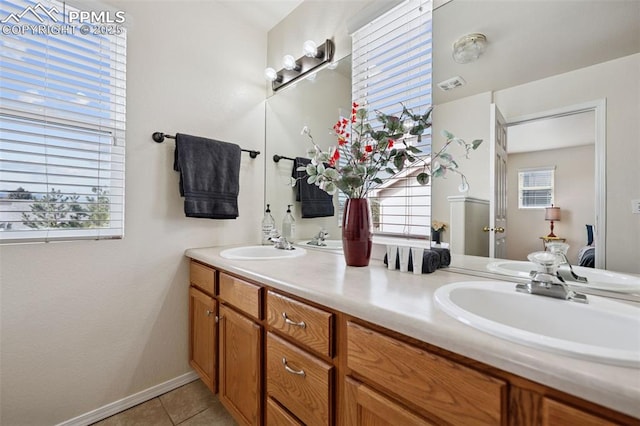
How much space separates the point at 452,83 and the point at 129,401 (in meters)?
2.31

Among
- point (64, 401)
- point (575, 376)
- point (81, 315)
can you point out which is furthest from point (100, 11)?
point (575, 376)

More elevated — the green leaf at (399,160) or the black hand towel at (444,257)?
the green leaf at (399,160)

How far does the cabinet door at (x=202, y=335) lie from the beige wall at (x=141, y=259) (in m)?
0.09

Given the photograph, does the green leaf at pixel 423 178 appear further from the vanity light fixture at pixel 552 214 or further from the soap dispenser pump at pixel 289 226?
the soap dispenser pump at pixel 289 226

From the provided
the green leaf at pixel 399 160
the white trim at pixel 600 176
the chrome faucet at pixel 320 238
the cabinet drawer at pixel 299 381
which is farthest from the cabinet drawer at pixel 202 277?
the white trim at pixel 600 176

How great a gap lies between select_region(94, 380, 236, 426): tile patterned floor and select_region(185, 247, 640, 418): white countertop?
0.82 m

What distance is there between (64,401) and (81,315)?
0.41m

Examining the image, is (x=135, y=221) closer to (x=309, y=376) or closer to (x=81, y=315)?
(x=81, y=315)

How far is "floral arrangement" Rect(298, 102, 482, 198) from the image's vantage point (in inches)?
46.7

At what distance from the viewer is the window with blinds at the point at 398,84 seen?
1295 millimetres

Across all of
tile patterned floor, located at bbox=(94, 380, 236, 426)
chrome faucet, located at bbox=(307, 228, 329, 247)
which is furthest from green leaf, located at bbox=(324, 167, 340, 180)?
tile patterned floor, located at bbox=(94, 380, 236, 426)

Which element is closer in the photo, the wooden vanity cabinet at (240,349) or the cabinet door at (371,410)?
the cabinet door at (371,410)

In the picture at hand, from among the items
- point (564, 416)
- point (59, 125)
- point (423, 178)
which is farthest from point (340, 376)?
point (59, 125)

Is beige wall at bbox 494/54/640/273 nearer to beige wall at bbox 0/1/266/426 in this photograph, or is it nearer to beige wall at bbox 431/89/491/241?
beige wall at bbox 431/89/491/241
